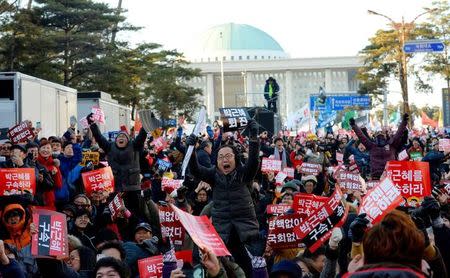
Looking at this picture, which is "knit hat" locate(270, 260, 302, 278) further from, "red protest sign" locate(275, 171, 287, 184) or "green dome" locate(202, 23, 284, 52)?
"green dome" locate(202, 23, 284, 52)

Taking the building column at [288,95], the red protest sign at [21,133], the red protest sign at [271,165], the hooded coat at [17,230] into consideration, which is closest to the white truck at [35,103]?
the red protest sign at [21,133]

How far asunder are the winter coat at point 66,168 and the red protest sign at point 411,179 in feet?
12.7

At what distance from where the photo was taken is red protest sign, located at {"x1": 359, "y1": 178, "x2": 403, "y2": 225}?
219 inches

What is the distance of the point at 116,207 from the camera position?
917 centimetres

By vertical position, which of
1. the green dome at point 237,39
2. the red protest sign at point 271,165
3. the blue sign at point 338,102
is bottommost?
the red protest sign at point 271,165

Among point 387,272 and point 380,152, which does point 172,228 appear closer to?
point 387,272

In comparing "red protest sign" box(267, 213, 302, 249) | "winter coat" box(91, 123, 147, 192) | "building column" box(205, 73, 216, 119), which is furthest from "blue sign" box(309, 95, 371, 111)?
"building column" box(205, 73, 216, 119)

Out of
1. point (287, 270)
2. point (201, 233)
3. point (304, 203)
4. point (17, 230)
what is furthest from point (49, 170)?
point (201, 233)

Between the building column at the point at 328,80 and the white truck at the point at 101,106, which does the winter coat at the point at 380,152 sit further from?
the building column at the point at 328,80

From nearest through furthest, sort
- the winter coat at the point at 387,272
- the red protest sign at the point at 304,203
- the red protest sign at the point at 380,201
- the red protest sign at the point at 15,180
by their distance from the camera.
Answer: the winter coat at the point at 387,272
the red protest sign at the point at 380,201
the red protest sign at the point at 304,203
the red protest sign at the point at 15,180

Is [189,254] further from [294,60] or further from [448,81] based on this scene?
[294,60]

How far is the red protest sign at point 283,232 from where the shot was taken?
23.8ft

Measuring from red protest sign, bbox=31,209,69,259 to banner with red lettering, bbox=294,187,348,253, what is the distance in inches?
60.9

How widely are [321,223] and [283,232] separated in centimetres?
91
